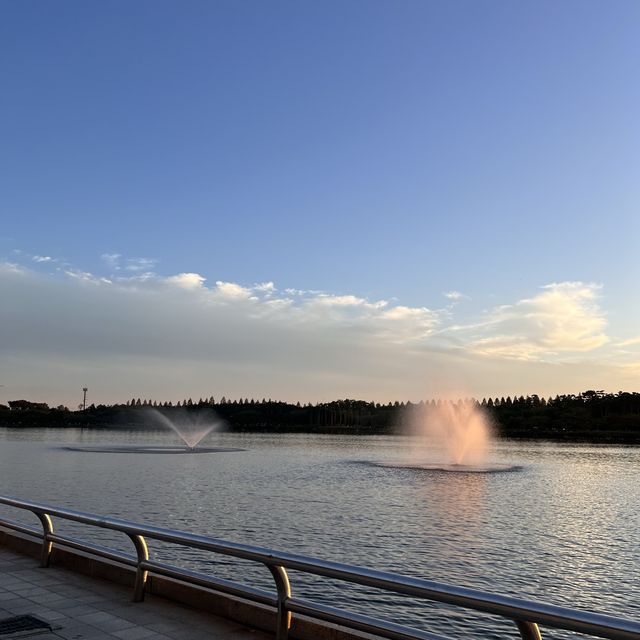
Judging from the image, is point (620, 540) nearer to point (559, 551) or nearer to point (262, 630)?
point (559, 551)

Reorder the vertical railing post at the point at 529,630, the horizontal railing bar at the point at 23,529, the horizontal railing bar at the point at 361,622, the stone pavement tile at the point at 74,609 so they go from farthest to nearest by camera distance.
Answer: the horizontal railing bar at the point at 23,529
the stone pavement tile at the point at 74,609
the horizontal railing bar at the point at 361,622
the vertical railing post at the point at 529,630

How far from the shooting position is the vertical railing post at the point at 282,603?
23.6 ft

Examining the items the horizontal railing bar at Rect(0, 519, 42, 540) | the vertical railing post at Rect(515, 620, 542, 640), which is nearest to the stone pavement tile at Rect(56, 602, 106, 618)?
the horizontal railing bar at Rect(0, 519, 42, 540)

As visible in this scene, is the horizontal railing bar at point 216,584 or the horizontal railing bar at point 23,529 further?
the horizontal railing bar at point 23,529

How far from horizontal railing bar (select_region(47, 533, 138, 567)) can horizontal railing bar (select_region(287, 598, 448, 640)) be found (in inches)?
125

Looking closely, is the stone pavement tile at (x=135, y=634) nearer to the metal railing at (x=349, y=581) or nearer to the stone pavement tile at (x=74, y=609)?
the metal railing at (x=349, y=581)

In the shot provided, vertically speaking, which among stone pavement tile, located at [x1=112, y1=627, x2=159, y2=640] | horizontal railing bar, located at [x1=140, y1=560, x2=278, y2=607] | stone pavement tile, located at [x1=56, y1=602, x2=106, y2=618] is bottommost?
stone pavement tile, located at [x1=56, y1=602, x2=106, y2=618]

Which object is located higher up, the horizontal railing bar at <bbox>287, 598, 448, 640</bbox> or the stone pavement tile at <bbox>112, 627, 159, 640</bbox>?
the horizontal railing bar at <bbox>287, 598, 448, 640</bbox>

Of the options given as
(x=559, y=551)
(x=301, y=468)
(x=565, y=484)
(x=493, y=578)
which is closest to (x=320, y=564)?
(x=493, y=578)

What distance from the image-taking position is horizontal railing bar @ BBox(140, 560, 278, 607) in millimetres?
7645

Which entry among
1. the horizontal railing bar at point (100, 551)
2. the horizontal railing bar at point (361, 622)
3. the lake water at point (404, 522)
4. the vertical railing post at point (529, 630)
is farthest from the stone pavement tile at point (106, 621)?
Result: the lake water at point (404, 522)

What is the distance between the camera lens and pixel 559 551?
976 inches

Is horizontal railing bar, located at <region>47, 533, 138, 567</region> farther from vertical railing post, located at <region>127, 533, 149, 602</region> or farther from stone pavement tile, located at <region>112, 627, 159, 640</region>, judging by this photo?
stone pavement tile, located at <region>112, 627, 159, 640</region>

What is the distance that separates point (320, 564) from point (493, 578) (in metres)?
15.1
